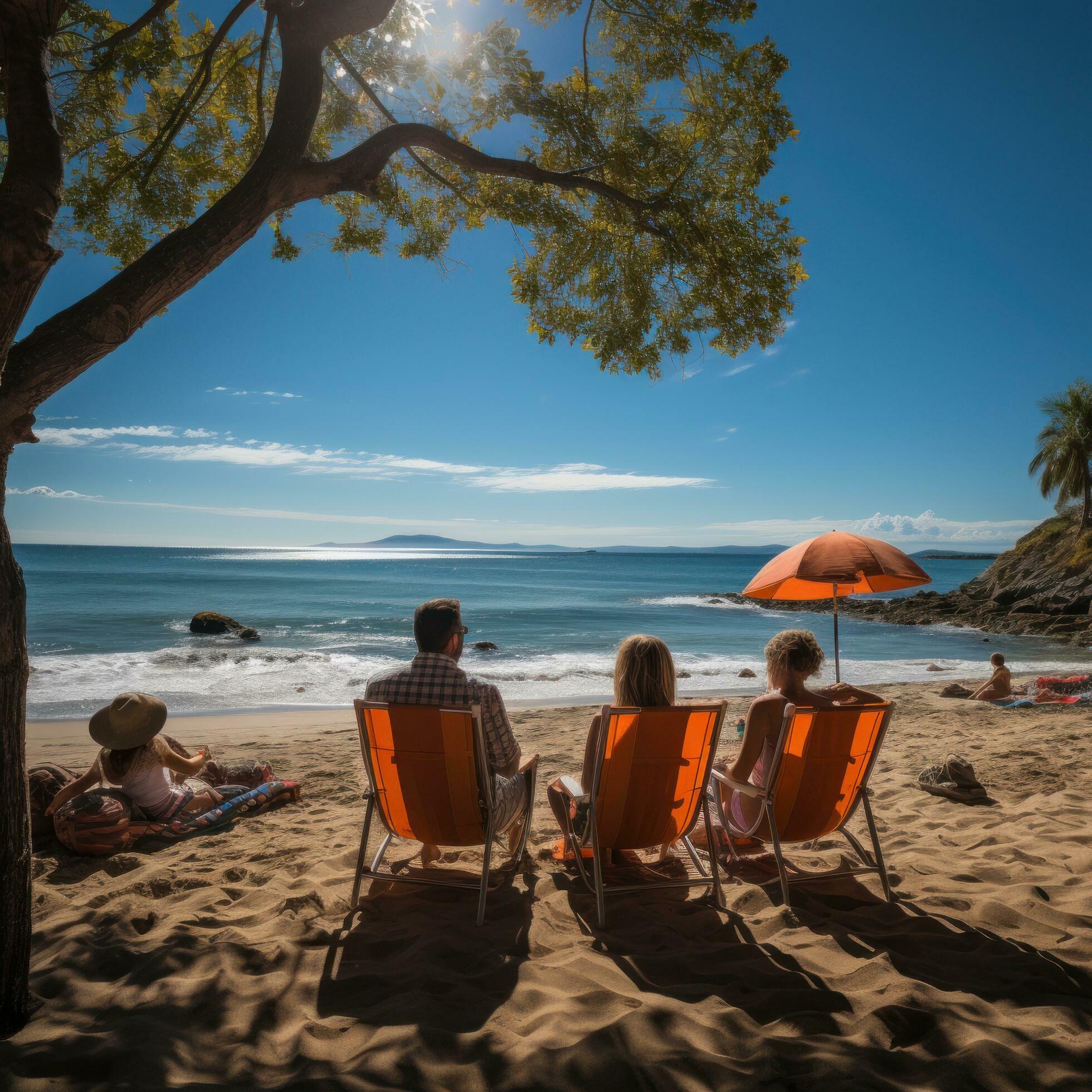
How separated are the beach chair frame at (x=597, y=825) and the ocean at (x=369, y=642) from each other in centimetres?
901

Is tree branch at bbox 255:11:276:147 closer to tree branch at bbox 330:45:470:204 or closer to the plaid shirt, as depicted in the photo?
tree branch at bbox 330:45:470:204

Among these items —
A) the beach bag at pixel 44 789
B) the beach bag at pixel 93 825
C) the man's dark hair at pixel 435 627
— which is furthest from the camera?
the beach bag at pixel 44 789

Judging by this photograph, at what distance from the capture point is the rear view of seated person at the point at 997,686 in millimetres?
9773

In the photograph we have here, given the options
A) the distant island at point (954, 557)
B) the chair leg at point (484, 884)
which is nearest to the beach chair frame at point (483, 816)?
the chair leg at point (484, 884)

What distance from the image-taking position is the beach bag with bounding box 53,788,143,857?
A: 157 inches

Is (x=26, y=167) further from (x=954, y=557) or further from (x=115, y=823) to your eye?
(x=954, y=557)

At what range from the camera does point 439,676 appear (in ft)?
10.9

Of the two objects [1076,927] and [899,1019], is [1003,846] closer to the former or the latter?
[1076,927]

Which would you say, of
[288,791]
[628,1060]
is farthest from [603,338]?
[628,1060]

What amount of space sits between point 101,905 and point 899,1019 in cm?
366

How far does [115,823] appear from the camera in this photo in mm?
4059

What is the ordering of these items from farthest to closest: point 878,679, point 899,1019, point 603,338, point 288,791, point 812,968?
1. point 878,679
2. point 603,338
3. point 288,791
4. point 812,968
5. point 899,1019

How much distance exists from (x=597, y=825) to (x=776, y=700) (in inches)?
46.4

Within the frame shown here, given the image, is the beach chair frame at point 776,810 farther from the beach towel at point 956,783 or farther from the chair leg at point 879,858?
the beach towel at point 956,783
